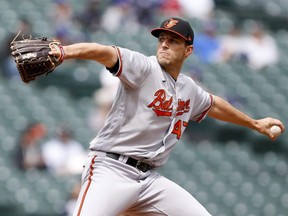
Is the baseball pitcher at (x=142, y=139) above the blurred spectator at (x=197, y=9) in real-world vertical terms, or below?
below

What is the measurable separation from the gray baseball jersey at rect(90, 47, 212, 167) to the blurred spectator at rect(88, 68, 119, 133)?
411 centimetres

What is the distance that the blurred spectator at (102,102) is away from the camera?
28.8ft

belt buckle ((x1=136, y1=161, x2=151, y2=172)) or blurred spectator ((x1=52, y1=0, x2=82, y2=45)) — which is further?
blurred spectator ((x1=52, y1=0, x2=82, y2=45))

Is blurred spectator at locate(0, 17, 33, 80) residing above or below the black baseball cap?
below

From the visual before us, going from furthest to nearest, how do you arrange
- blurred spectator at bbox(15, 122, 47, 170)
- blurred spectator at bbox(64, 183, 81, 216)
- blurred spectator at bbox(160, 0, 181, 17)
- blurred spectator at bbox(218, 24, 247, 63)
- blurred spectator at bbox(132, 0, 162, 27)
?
blurred spectator at bbox(160, 0, 181, 17) → blurred spectator at bbox(218, 24, 247, 63) → blurred spectator at bbox(132, 0, 162, 27) → blurred spectator at bbox(15, 122, 47, 170) → blurred spectator at bbox(64, 183, 81, 216)

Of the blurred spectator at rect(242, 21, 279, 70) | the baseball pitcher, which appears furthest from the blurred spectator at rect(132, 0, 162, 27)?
the baseball pitcher

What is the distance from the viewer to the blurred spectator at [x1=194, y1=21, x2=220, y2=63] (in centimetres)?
1015

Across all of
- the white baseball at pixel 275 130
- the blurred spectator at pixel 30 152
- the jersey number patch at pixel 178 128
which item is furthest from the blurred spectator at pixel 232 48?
the jersey number patch at pixel 178 128

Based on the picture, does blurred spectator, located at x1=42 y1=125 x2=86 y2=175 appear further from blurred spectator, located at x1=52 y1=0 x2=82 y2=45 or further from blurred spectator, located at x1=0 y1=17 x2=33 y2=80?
blurred spectator, located at x1=52 y1=0 x2=82 y2=45

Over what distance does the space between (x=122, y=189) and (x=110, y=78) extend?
184 inches

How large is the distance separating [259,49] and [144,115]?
635cm

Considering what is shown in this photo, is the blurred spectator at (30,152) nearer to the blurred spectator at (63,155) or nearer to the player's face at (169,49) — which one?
the blurred spectator at (63,155)

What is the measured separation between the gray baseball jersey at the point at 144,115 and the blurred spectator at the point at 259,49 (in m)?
5.96

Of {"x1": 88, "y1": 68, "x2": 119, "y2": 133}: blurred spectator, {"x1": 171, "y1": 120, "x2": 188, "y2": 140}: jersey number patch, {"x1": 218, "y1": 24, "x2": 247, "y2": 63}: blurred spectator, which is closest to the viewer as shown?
{"x1": 171, "y1": 120, "x2": 188, "y2": 140}: jersey number patch
